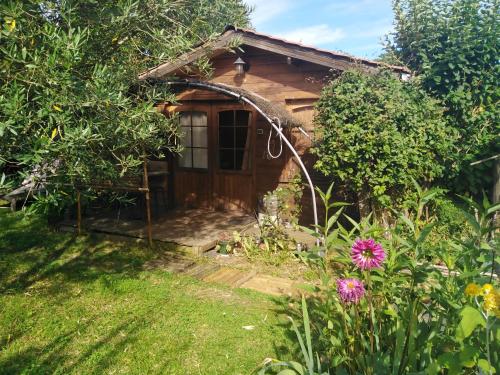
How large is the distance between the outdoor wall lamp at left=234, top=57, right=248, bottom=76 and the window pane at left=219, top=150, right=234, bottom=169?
1954mm

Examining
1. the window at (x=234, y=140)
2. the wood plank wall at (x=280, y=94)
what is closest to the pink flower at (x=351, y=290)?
the wood plank wall at (x=280, y=94)

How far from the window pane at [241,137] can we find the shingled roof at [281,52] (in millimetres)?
2037

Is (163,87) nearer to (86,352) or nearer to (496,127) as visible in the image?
(86,352)

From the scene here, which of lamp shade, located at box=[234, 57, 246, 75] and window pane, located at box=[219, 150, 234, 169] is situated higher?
lamp shade, located at box=[234, 57, 246, 75]

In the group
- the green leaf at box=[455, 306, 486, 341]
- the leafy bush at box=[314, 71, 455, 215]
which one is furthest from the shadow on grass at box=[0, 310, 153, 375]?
the leafy bush at box=[314, 71, 455, 215]

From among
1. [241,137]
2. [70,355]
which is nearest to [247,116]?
[241,137]

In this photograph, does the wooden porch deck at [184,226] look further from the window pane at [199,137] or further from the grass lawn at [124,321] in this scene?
the window pane at [199,137]

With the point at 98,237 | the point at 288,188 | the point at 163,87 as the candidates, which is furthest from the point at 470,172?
the point at 98,237

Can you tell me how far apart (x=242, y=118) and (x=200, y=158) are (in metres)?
1.64

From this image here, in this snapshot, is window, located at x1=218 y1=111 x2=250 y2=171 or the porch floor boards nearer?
the porch floor boards

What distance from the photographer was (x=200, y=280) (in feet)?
18.2

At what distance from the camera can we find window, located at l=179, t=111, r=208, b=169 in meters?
9.32

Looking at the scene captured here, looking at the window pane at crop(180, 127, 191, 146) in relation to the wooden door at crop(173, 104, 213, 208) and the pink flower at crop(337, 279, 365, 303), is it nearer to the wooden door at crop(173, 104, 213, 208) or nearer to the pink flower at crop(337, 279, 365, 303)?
the wooden door at crop(173, 104, 213, 208)

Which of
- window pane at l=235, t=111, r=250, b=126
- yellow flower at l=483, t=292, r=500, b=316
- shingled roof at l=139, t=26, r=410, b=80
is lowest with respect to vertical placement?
yellow flower at l=483, t=292, r=500, b=316
